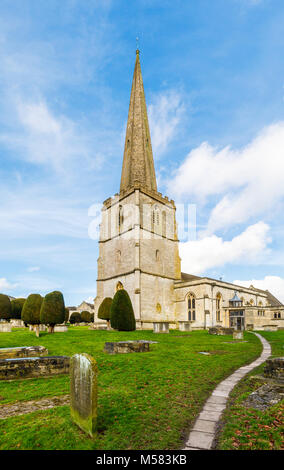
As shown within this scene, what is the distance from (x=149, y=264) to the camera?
120 feet

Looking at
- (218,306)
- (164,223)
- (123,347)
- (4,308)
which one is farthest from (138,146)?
(123,347)

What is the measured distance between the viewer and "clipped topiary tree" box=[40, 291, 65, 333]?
2392cm

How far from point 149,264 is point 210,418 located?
31.0 metres

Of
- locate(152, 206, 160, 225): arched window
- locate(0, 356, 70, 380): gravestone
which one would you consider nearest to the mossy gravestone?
locate(0, 356, 70, 380): gravestone

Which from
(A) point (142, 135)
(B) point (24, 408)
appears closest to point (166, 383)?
(B) point (24, 408)

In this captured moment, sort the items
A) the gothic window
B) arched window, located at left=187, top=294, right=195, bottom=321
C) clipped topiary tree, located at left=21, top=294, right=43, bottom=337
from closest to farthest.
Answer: clipped topiary tree, located at left=21, top=294, right=43, bottom=337, arched window, located at left=187, top=294, right=195, bottom=321, the gothic window

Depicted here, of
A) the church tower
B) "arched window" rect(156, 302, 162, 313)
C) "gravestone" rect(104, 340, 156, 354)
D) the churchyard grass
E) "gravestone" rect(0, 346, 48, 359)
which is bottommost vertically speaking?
"arched window" rect(156, 302, 162, 313)

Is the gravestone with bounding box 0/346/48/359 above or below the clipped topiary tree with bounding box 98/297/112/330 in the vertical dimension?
above

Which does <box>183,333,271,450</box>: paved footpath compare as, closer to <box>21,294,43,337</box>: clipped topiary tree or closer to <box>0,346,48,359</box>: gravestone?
<box>0,346,48,359</box>: gravestone

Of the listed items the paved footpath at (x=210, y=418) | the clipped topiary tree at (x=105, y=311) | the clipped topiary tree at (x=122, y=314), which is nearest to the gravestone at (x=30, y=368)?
the paved footpath at (x=210, y=418)

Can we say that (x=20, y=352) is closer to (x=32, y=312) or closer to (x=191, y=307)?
(x=32, y=312)

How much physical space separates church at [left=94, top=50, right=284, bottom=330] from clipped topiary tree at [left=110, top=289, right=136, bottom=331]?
5.81 m
